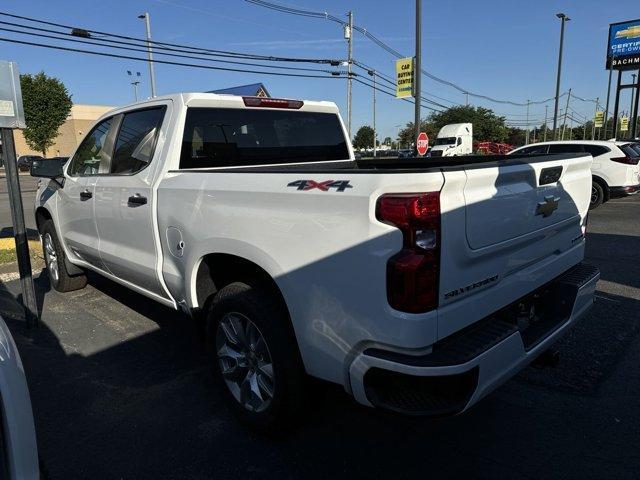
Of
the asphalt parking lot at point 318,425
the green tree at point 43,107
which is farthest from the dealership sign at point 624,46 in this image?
the green tree at point 43,107

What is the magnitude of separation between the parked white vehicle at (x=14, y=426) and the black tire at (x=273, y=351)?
1080mm

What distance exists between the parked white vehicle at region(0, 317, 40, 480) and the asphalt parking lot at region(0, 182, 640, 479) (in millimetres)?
912

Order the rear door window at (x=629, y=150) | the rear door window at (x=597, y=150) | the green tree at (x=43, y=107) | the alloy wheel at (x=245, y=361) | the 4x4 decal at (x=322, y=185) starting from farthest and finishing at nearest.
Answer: the green tree at (x=43, y=107) → the rear door window at (x=597, y=150) → the rear door window at (x=629, y=150) → the alloy wheel at (x=245, y=361) → the 4x4 decal at (x=322, y=185)

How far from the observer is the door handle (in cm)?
337

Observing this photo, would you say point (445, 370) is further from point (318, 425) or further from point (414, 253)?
point (318, 425)

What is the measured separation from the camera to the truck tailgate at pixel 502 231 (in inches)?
80.0

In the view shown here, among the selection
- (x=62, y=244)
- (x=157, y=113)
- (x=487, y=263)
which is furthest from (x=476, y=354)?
(x=62, y=244)

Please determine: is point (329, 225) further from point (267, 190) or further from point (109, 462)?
point (109, 462)

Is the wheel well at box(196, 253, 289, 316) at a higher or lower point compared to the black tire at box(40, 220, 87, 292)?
higher

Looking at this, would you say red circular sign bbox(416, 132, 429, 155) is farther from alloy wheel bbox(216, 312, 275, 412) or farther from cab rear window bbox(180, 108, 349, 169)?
alloy wheel bbox(216, 312, 275, 412)

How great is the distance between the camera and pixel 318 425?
2945 millimetres

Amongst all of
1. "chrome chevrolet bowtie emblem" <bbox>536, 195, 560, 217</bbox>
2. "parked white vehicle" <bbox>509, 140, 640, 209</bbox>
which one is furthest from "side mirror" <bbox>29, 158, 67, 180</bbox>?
"parked white vehicle" <bbox>509, 140, 640, 209</bbox>

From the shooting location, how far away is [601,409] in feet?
9.83

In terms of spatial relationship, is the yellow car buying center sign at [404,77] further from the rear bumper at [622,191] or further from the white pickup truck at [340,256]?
the white pickup truck at [340,256]
